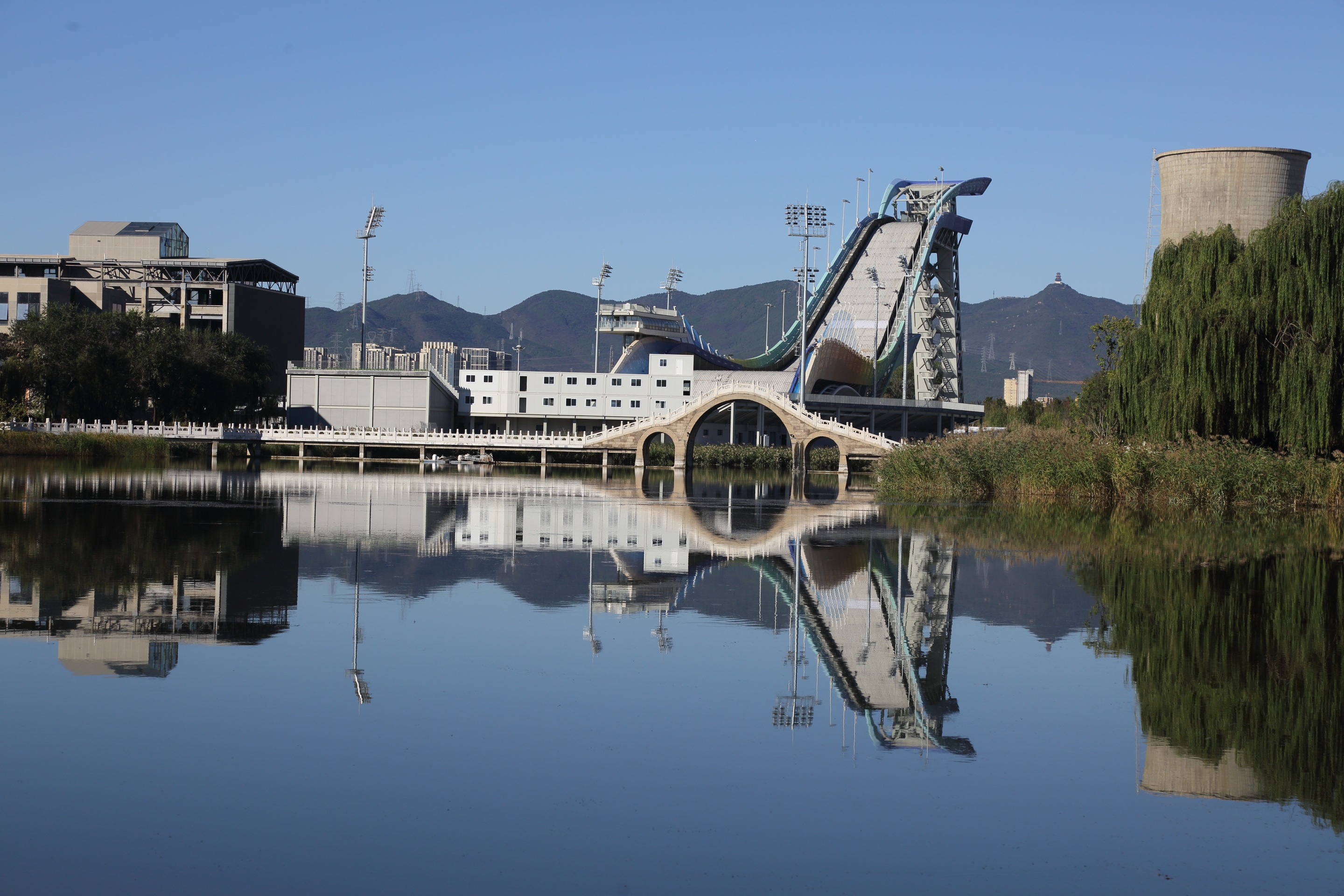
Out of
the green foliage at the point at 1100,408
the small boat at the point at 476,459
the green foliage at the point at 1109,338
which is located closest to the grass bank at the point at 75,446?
the small boat at the point at 476,459

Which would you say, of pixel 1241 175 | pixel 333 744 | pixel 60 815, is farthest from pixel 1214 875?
pixel 1241 175

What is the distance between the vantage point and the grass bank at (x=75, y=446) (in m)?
64.0

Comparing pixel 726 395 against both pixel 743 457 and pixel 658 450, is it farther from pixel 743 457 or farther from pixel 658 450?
pixel 658 450

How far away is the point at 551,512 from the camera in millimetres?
36594

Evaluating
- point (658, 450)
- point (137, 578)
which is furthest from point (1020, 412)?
point (137, 578)

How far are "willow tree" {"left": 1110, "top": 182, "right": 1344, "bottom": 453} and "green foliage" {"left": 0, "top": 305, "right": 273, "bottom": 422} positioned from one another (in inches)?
2328

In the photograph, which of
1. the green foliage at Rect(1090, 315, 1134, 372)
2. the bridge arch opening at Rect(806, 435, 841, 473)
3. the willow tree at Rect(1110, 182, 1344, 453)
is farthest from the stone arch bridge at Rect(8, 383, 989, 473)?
the willow tree at Rect(1110, 182, 1344, 453)

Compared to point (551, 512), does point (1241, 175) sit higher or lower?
higher

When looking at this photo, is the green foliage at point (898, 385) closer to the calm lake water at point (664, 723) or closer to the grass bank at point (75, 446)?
the grass bank at point (75, 446)

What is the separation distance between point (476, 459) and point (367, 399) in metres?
17.4

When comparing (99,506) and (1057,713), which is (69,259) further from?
(1057,713)

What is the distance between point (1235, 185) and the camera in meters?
49.9

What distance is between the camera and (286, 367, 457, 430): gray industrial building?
9381 cm

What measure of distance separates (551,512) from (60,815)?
1120 inches
